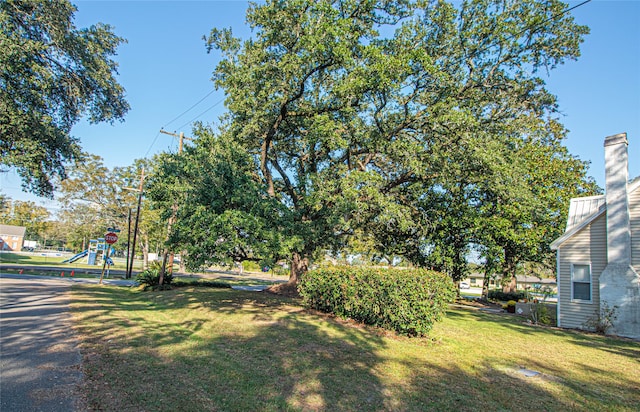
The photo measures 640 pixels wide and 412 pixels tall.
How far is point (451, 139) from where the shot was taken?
13.6 m

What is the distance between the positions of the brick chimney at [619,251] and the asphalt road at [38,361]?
14.4 m

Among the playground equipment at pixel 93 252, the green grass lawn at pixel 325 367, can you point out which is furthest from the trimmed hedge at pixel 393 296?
the playground equipment at pixel 93 252

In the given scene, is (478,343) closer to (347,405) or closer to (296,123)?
(347,405)

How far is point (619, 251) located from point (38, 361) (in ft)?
50.6

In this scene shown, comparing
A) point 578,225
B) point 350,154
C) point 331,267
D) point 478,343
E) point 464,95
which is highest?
point 464,95

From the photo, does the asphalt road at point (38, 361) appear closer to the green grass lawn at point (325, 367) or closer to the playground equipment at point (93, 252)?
the green grass lawn at point (325, 367)

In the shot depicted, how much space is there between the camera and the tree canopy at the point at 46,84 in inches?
563

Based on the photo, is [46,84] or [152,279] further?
[152,279]

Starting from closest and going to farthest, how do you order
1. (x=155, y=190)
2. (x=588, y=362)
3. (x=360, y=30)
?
(x=588, y=362) → (x=360, y=30) → (x=155, y=190)

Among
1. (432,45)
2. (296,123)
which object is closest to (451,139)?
(432,45)

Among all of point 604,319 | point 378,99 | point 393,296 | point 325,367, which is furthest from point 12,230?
point 604,319

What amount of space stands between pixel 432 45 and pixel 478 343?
433 inches

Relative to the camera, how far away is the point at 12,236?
252 feet

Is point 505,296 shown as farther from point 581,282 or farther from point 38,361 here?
point 38,361
